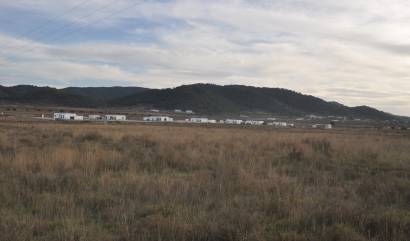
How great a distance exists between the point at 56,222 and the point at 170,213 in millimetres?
1566

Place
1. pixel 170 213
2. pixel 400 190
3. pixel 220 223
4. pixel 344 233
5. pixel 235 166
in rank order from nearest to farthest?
pixel 344 233 → pixel 220 223 → pixel 170 213 → pixel 400 190 → pixel 235 166

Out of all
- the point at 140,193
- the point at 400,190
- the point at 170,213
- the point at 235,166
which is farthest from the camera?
the point at 235,166

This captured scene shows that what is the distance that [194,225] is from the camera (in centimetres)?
607

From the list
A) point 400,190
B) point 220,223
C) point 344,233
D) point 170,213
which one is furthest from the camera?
point 400,190

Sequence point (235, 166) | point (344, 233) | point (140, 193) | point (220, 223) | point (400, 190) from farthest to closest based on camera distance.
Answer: point (235, 166) < point (400, 190) < point (140, 193) < point (220, 223) < point (344, 233)

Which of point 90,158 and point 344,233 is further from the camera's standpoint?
point 90,158

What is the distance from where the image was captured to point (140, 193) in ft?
27.2

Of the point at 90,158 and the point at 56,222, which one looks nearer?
the point at 56,222

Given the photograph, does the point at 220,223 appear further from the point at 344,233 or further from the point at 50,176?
the point at 50,176

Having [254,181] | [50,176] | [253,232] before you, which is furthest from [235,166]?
[253,232]

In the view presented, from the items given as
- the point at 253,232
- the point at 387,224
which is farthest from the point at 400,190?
the point at 253,232

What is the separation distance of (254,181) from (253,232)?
12.1 feet

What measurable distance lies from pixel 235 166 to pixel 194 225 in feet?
20.3

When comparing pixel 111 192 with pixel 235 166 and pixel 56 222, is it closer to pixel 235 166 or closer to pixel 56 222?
pixel 56 222
